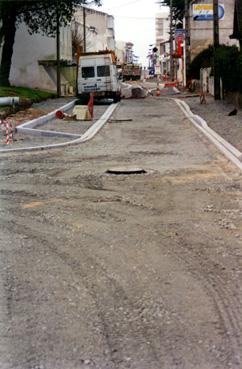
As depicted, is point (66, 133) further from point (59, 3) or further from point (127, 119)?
point (59, 3)

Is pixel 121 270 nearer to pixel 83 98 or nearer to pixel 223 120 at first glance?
pixel 223 120

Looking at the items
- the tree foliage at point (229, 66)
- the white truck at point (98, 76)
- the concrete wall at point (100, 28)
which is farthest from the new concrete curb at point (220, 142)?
the concrete wall at point (100, 28)

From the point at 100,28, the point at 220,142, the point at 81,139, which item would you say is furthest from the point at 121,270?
the point at 100,28

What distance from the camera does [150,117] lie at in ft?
90.8

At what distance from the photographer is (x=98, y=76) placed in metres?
38.5

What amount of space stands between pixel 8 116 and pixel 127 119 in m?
4.53

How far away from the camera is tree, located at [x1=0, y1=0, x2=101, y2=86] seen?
133ft

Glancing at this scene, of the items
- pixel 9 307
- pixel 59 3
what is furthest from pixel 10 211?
pixel 59 3

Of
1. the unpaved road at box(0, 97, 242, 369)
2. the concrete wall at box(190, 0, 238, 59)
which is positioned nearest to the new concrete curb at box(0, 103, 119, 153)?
the unpaved road at box(0, 97, 242, 369)

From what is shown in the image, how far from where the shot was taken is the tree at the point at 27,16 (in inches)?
1598

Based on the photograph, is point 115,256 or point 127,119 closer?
point 115,256

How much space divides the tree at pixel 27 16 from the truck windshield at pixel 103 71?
5774 mm

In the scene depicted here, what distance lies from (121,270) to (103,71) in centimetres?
3293

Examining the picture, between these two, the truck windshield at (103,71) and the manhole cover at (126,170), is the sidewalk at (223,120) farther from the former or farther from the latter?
the truck windshield at (103,71)
